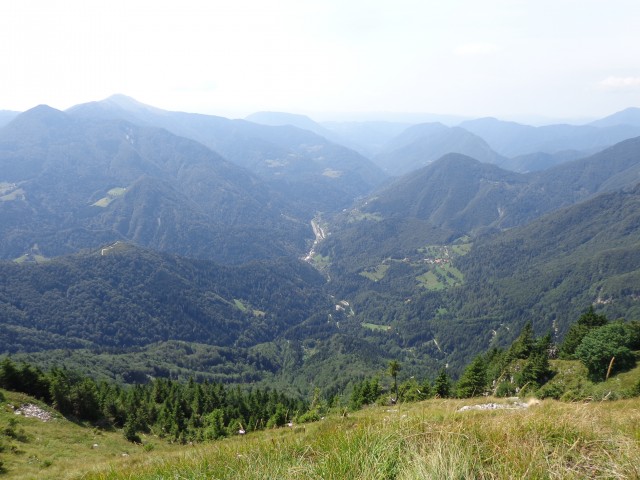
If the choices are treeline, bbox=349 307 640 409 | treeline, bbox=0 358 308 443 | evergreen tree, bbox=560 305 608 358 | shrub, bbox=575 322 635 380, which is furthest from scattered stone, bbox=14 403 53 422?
evergreen tree, bbox=560 305 608 358

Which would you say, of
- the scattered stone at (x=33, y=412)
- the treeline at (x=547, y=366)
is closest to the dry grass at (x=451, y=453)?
the treeline at (x=547, y=366)

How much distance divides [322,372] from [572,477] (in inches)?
6936

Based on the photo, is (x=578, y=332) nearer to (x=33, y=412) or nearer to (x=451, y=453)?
(x=451, y=453)

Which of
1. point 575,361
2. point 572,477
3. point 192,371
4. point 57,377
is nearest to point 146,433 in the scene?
point 57,377

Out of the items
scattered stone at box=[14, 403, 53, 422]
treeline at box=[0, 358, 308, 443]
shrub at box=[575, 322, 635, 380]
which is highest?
shrub at box=[575, 322, 635, 380]

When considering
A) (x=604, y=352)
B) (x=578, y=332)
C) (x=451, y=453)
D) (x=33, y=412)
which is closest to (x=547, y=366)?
(x=604, y=352)

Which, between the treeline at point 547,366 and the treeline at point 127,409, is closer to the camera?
the treeline at point 547,366

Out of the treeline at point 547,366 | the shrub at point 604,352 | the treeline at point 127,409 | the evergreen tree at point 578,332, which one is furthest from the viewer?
the evergreen tree at point 578,332

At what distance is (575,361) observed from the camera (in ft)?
135

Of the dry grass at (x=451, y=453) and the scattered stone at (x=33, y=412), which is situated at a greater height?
the dry grass at (x=451, y=453)

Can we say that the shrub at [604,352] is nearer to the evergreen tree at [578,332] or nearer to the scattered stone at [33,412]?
the evergreen tree at [578,332]

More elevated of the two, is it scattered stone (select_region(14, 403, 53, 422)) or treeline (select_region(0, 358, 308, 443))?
scattered stone (select_region(14, 403, 53, 422))

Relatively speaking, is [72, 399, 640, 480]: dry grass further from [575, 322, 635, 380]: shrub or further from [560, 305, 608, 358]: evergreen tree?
[560, 305, 608, 358]: evergreen tree

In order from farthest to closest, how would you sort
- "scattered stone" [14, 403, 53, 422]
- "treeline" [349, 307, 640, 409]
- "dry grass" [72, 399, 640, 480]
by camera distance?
"treeline" [349, 307, 640, 409] → "scattered stone" [14, 403, 53, 422] → "dry grass" [72, 399, 640, 480]
